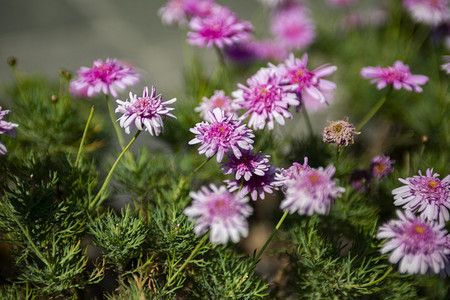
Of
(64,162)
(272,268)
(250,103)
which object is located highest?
(250,103)

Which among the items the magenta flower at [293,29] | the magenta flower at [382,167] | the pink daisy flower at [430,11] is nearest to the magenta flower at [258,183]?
the magenta flower at [382,167]

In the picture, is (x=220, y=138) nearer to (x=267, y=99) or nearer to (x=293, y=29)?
(x=267, y=99)

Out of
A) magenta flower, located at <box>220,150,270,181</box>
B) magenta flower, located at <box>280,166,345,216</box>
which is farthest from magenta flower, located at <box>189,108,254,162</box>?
magenta flower, located at <box>280,166,345,216</box>

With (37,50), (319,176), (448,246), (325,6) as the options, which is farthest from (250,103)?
(325,6)

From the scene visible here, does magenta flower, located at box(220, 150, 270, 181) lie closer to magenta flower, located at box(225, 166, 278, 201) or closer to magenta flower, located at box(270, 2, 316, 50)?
magenta flower, located at box(225, 166, 278, 201)

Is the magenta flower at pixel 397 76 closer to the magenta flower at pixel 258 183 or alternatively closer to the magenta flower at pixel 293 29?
the magenta flower at pixel 258 183

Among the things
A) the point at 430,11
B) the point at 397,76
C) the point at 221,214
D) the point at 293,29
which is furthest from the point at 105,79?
the point at 430,11

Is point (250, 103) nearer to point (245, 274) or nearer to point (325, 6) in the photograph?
point (245, 274)
